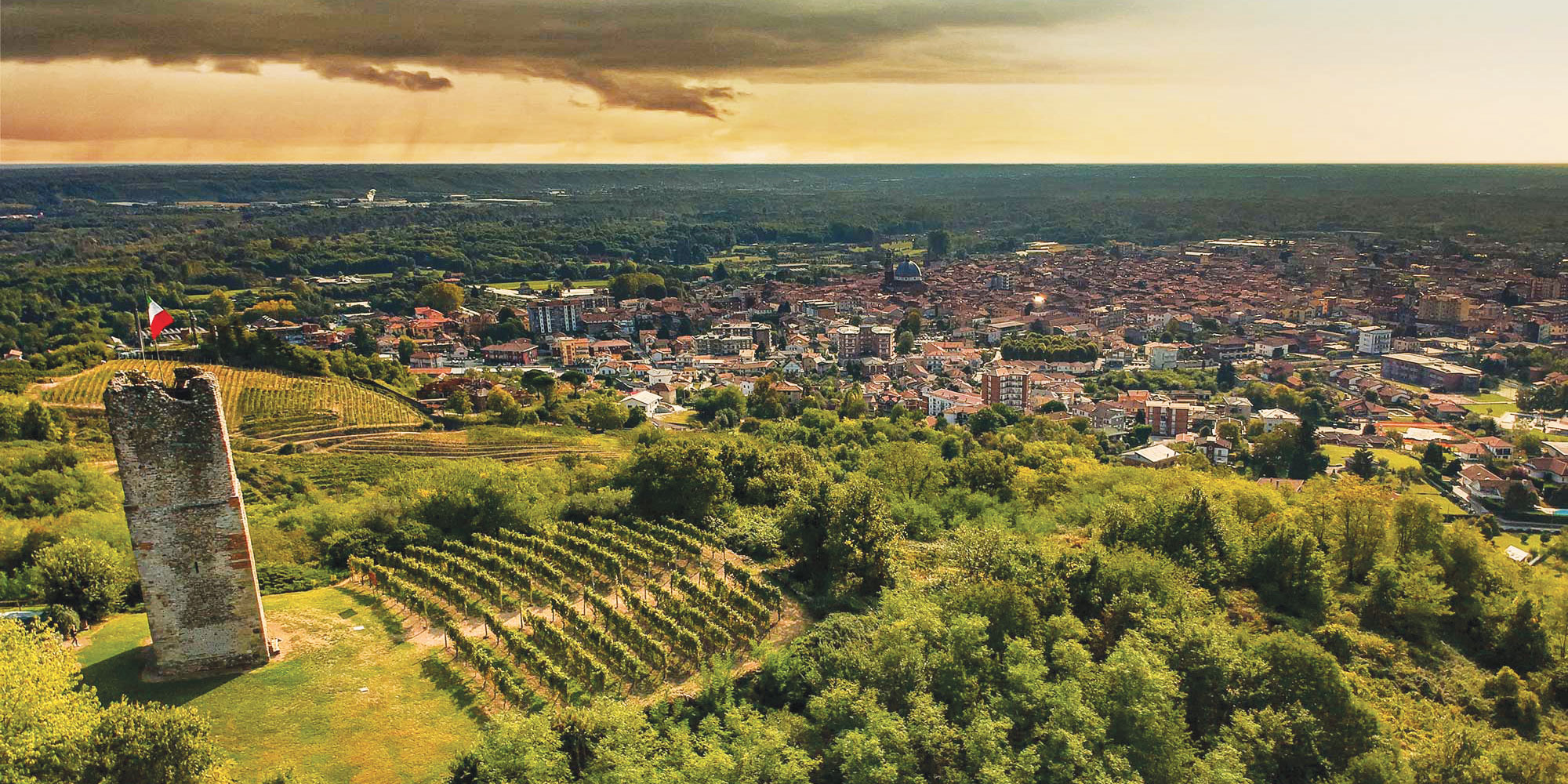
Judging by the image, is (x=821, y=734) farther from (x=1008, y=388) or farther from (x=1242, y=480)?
(x=1008, y=388)

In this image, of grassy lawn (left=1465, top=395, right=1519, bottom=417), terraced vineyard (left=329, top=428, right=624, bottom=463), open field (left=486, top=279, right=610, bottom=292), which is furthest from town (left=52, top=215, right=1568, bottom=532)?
terraced vineyard (left=329, top=428, right=624, bottom=463)

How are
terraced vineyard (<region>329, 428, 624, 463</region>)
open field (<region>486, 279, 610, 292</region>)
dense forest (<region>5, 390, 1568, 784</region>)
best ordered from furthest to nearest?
1. open field (<region>486, 279, 610, 292</region>)
2. terraced vineyard (<region>329, 428, 624, 463</region>)
3. dense forest (<region>5, 390, 1568, 784</region>)

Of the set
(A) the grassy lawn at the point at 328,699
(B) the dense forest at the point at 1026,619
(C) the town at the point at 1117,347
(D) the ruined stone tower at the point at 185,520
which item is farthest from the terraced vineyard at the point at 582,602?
(C) the town at the point at 1117,347

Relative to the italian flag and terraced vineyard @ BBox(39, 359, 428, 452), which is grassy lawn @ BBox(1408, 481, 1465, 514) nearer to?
the italian flag

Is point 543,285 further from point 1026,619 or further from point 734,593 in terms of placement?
point 1026,619

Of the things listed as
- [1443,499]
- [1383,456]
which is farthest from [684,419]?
[1443,499]

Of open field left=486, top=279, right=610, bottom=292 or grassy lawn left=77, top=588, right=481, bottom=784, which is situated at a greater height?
grassy lawn left=77, top=588, right=481, bottom=784
